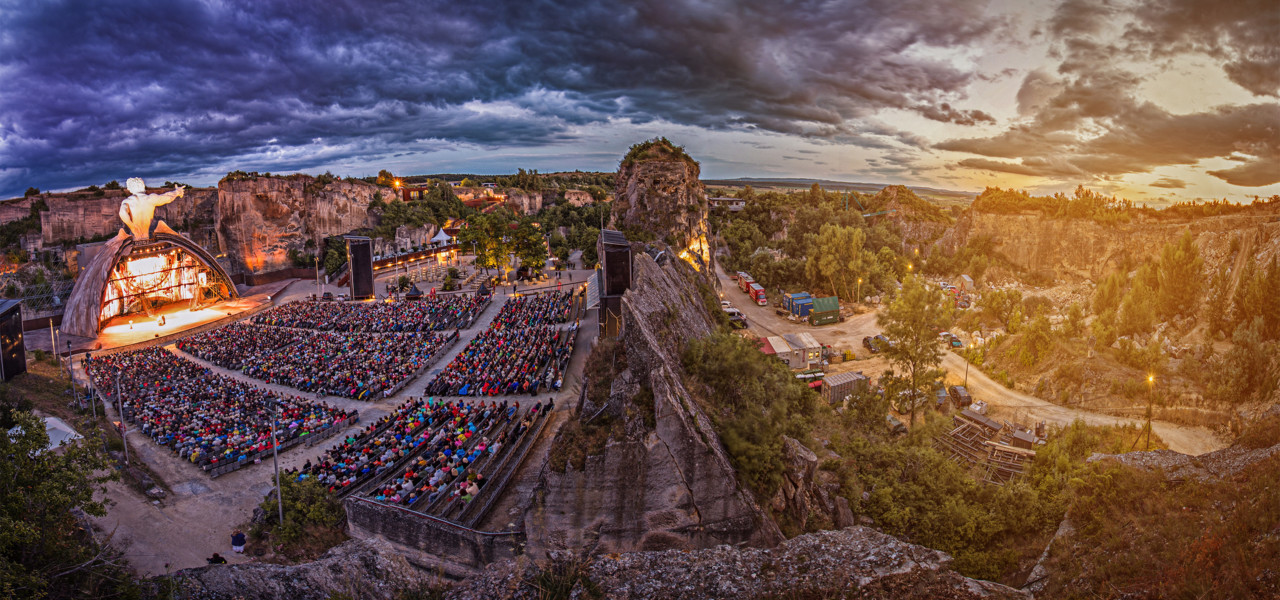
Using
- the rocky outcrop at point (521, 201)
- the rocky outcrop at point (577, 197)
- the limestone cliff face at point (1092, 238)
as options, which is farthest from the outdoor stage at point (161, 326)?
the limestone cliff face at point (1092, 238)

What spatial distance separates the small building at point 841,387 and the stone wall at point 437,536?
2021 centimetres

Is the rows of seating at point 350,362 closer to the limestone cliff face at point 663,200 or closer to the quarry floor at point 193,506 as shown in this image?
the quarry floor at point 193,506

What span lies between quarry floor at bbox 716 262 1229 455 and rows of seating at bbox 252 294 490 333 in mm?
21876

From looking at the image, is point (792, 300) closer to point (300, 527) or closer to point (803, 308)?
point (803, 308)

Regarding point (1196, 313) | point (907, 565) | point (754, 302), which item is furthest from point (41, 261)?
point (1196, 313)

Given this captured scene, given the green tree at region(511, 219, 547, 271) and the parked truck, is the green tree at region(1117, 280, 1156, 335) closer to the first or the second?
the parked truck

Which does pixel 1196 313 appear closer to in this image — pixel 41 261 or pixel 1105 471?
pixel 1105 471

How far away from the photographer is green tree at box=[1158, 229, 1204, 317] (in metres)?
33.5

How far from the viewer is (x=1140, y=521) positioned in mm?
11734

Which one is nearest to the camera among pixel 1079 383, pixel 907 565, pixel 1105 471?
pixel 907 565

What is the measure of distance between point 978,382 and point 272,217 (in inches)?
2860

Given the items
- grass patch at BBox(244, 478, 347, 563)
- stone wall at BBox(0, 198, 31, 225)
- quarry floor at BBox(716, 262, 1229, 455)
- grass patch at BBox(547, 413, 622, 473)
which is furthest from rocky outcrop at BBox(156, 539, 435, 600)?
stone wall at BBox(0, 198, 31, 225)

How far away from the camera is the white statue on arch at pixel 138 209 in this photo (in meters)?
45.9

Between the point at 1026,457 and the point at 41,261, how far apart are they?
83643mm
